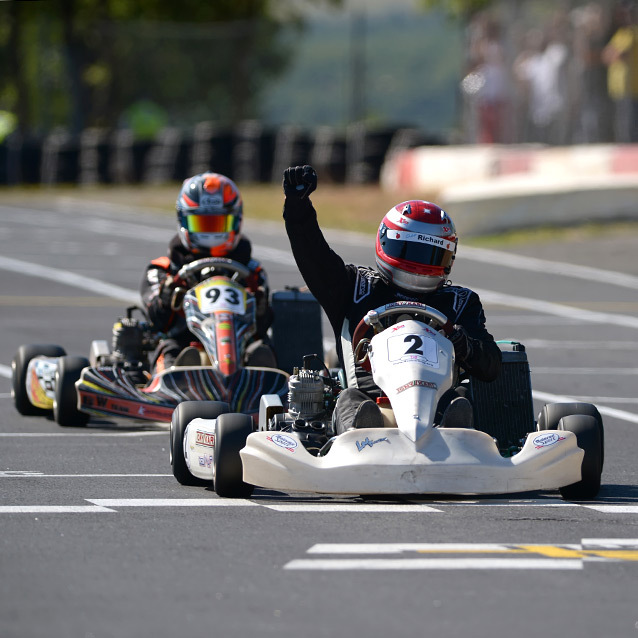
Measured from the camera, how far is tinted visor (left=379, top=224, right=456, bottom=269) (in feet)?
28.1

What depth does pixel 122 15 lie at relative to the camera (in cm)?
6212

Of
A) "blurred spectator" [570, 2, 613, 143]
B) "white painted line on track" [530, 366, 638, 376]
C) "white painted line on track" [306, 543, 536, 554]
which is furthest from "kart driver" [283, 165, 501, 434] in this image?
"blurred spectator" [570, 2, 613, 143]

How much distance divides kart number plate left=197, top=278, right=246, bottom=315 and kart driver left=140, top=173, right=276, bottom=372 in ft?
0.79

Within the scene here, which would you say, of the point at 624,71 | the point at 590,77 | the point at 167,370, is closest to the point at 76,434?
the point at 167,370

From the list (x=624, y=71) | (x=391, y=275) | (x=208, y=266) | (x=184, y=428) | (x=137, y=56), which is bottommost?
(x=184, y=428)

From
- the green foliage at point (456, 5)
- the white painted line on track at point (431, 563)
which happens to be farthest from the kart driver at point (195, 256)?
the green foliage at point (456, 5)

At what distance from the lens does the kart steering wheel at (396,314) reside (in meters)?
8.28

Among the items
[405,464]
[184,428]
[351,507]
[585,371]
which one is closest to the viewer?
[405,464]

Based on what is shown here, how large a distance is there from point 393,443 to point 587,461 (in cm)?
96

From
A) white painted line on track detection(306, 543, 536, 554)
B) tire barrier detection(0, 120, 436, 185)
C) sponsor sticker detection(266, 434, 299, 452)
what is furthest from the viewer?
tire barrier detection(0, 120, 436, 185)

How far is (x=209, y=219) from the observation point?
1161 cm

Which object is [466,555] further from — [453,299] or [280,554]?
[453,299]

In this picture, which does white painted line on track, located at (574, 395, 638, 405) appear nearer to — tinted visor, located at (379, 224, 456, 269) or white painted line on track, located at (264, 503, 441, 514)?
tinted visor, located at (379, 224, 456, 269)

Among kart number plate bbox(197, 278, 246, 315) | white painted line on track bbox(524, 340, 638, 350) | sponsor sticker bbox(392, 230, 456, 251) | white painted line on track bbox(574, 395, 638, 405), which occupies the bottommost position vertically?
white painted line on track bbox(574, 395, 638, 405)
